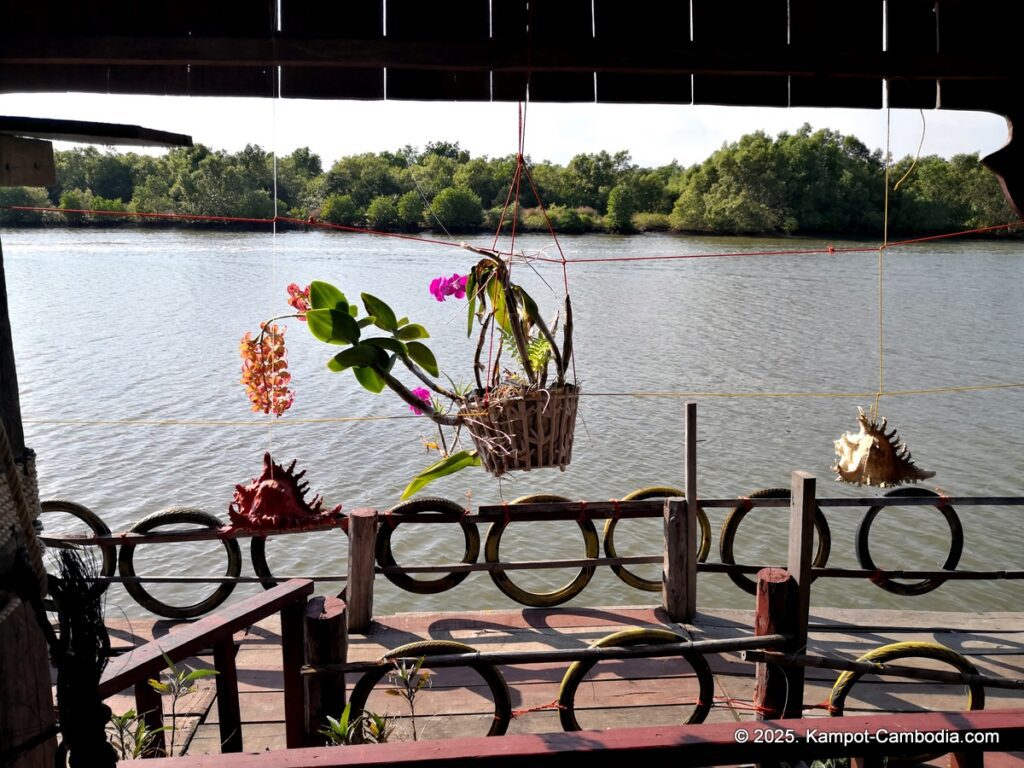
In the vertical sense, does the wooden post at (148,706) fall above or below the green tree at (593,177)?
below

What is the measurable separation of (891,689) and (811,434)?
6.66 m

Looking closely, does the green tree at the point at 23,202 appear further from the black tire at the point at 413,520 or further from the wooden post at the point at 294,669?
the wooden post at the point at 294,669

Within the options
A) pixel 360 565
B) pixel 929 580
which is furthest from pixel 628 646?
pixel 929 580

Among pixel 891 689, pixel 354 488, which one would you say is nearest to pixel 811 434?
pixel 354 488

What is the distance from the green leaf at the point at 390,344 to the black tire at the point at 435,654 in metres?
0.98

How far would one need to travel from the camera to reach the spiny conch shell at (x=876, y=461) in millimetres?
4008

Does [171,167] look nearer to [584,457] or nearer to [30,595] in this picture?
[584,457]

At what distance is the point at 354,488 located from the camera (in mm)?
8758

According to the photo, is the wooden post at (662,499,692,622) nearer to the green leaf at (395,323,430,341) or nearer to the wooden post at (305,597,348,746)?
the green leaf at (395,323,430,341)

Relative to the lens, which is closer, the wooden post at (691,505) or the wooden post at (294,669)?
the wooden post at (294,669)

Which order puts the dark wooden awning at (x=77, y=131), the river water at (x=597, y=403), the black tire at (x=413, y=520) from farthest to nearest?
the river water at (x=597, y=403) → the black tire at (x=413, y=520) → the dark wooden awning at (x=77, y=131)

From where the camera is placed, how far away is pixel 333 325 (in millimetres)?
3375

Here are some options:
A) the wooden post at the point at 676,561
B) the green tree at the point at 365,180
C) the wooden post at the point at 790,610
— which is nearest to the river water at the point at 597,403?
the wooden post at the point at 676,561

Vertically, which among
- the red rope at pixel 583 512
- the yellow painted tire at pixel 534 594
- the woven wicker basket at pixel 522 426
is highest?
the woven wicker basket at pixel 522 426
